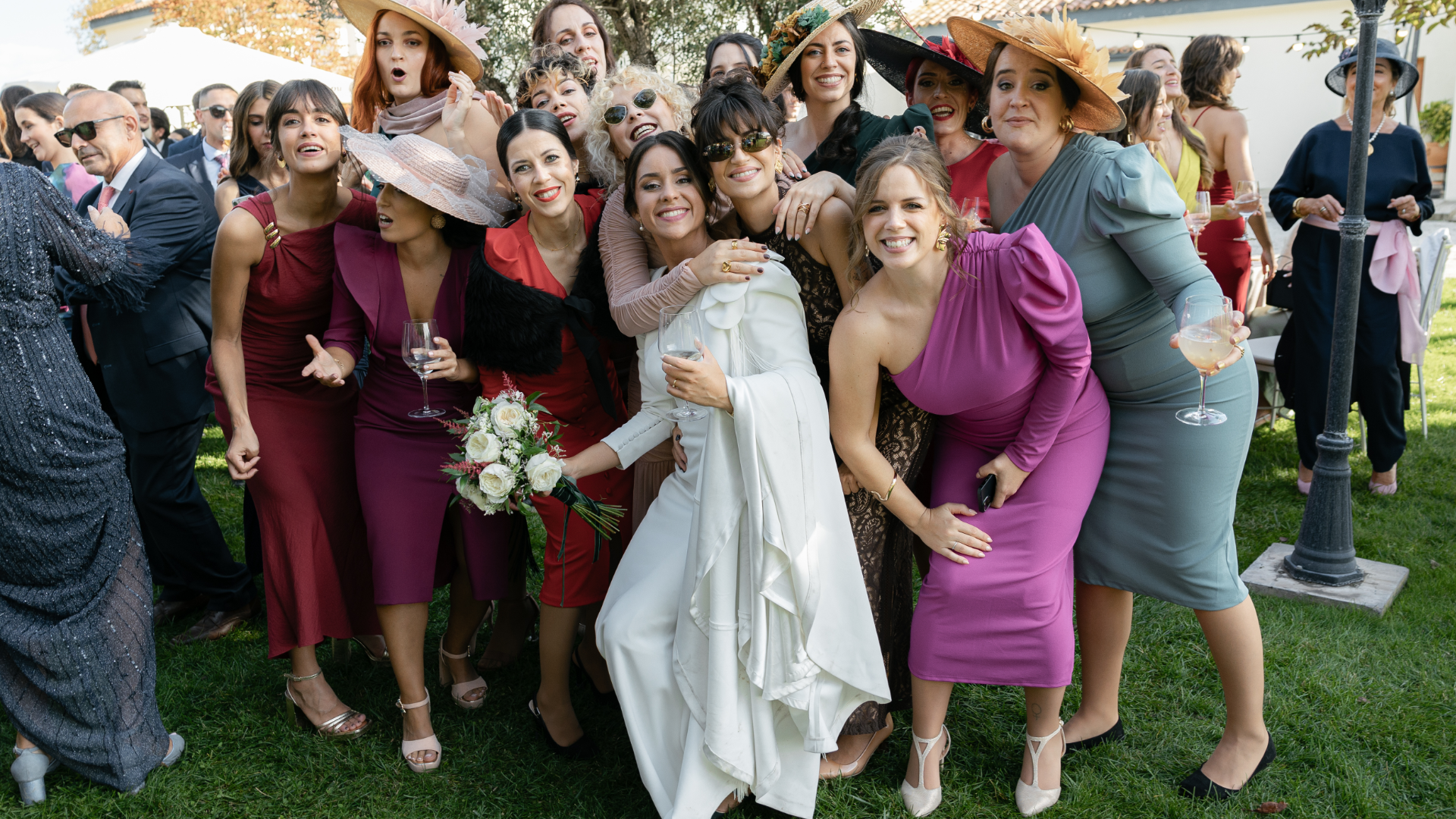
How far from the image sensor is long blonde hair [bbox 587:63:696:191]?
387 centimetres

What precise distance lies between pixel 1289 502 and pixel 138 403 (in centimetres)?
611

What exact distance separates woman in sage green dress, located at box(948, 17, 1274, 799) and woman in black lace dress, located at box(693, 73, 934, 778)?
59cm

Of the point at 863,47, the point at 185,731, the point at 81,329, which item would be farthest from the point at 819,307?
the point at 81,329

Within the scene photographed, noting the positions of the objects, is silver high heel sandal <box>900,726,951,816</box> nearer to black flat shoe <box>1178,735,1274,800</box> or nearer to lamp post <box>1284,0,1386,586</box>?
black flat shoe <box>1178,735,1274,800</box>

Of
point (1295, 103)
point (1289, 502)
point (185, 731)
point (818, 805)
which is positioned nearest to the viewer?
point (818, 805)

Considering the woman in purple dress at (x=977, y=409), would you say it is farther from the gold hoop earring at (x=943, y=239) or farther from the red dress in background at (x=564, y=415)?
the red dress in background at (x=564, y=415)

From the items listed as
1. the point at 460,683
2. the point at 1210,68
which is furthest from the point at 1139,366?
the point at 1210,68

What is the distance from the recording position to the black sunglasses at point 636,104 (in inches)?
147

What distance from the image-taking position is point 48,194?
3.27m

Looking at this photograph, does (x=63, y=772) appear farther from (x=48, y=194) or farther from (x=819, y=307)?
(x=819, y=307)

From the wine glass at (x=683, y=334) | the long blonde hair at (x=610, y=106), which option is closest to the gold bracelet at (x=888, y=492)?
the wine glass at (x=683, y=334)

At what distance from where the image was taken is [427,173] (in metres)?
3.52

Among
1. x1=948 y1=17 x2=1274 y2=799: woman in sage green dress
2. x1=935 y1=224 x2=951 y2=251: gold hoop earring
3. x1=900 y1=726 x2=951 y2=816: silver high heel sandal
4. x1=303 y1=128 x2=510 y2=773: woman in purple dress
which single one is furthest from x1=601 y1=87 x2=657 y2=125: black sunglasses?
x1=900 y1=726 x2=951 y2=816: silver high heel sandal

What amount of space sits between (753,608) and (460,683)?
1.70 meters
